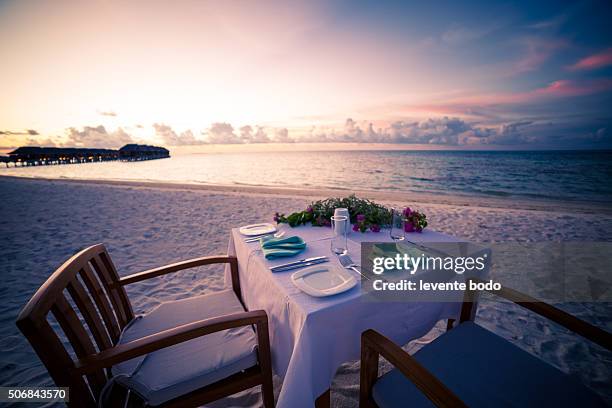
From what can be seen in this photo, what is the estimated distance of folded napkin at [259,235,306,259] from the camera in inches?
71.0

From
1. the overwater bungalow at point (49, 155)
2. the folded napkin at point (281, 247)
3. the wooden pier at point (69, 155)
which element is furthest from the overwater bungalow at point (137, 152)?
the folded napkin at point (281, 247)

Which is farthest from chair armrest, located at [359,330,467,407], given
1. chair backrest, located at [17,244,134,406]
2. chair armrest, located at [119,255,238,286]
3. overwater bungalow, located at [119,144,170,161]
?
overwater bungalow, located at [119,144,170,161]

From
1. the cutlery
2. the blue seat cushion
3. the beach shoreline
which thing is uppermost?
the cutlery

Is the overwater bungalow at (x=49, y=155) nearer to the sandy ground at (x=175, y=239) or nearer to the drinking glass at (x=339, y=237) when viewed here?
the sandy ground at (x=175, y=239)

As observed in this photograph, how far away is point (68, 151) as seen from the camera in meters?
53.3

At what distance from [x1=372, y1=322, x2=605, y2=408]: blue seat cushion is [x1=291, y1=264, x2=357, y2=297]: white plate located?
1.96 ft

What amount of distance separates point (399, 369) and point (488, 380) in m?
0.68

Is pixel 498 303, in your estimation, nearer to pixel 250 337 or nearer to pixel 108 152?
pixel 250 337

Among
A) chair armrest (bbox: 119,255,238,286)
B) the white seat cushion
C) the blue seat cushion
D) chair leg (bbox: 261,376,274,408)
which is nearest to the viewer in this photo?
the blue seat cushion

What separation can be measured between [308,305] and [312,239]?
0.99m

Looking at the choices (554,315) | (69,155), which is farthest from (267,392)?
(69,155)

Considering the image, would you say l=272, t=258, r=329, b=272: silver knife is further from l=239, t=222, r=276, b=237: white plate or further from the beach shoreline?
the beach shoreline

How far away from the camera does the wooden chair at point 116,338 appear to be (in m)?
1.11

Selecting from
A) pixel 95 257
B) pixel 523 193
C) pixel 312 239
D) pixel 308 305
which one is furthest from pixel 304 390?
pixel 523 193
